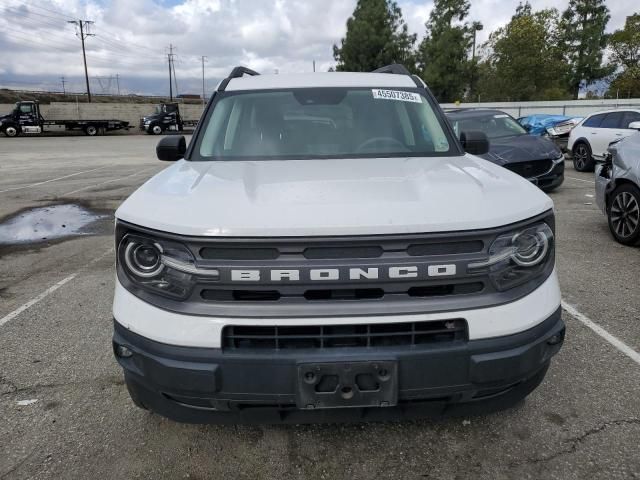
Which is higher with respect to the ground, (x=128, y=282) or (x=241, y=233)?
(x=241, y=233)

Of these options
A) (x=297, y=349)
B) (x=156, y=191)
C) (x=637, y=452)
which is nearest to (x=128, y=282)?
(x=156, y=191)

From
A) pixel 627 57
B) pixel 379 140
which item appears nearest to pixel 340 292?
pixel 379 140

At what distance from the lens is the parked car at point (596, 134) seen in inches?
473

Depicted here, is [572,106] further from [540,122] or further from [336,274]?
[336,274]

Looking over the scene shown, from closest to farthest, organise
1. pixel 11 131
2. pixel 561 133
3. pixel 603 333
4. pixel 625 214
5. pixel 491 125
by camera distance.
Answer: pixel 603 333
pixel 625 214
pixel 491 125
pixel 561 133
pixel 11 131

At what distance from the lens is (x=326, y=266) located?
190 cm

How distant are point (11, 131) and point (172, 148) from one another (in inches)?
1549

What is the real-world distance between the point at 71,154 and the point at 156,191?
2244cm

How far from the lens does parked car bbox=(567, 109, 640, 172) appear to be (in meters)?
12.0

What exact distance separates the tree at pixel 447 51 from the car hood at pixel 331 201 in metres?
45.5

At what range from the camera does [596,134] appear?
41.1ft

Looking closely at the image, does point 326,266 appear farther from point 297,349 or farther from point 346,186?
point 346,186

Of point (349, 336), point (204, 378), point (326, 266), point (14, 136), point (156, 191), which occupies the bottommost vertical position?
point (14, 136)

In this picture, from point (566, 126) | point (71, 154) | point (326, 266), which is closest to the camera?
point (326, 266)
